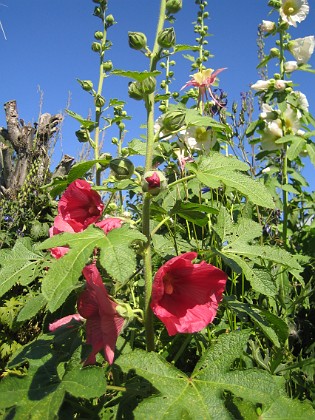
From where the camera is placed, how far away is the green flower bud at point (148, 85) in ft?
3.22

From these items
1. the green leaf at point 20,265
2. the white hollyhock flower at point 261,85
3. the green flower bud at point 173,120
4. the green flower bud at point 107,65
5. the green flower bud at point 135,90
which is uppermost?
the green flower bud at point 107,65

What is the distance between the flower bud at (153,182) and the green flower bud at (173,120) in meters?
0.15

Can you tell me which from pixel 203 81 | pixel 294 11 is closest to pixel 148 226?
pixel 203 81

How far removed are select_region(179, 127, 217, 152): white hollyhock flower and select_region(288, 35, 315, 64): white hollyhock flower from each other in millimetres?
881

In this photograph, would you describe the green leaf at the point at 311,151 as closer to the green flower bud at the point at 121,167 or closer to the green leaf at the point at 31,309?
the green flower bud at the point at 121,167

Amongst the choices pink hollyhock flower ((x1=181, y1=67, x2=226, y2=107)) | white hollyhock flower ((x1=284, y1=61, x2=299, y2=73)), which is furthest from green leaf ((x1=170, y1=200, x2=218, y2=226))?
white hollyhock flower ((x1=284, y1=61, x2=299, y2=73))

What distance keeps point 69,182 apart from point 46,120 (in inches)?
153

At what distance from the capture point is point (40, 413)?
795 millimetres

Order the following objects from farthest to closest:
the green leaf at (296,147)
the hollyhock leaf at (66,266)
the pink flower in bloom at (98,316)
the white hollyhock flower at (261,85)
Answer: the white hollyhock flower at (261,85) < the green leaf at (296,147) < the pink flower in bloom at (98,316) < the hollyhock leaf at (66,266)

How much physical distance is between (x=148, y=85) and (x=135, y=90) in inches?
1.4

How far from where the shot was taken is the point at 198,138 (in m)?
1.66

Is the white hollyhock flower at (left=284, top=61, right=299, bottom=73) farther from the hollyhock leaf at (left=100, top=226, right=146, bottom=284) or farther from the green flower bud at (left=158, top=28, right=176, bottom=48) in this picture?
the hollyhock leaf at (left=100, top=226, right=146, bottom=284)

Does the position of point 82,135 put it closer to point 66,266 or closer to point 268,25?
point 66,266

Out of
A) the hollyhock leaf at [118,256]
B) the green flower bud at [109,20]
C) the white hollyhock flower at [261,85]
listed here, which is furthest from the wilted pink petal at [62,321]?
the white hollyhock flower at [261,85]
